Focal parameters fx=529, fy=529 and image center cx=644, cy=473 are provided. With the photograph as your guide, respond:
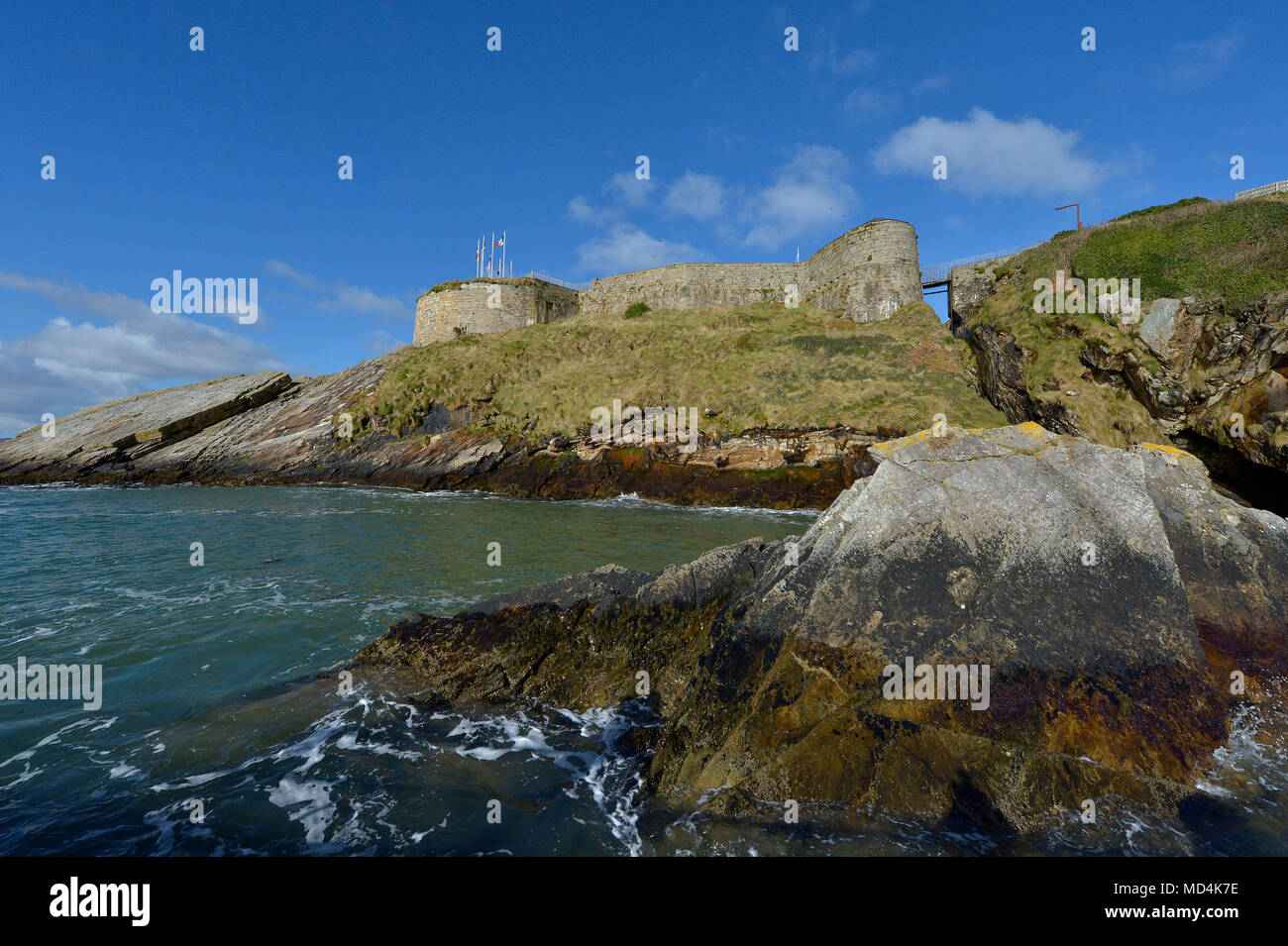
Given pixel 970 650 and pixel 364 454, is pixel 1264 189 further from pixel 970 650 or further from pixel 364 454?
pixel 364 454

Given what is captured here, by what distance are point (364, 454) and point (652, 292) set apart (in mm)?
36378

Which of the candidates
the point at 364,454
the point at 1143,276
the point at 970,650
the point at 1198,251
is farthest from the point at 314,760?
the point at 364,454

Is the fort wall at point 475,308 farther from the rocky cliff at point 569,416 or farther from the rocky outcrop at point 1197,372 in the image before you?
the rocky outcrop at point 1197,372

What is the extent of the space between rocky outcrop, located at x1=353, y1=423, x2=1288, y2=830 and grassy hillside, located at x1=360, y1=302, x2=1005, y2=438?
26574 millimetres

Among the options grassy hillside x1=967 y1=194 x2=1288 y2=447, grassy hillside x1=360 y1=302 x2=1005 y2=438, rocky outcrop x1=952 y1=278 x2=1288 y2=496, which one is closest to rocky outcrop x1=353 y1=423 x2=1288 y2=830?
rocky outcrop x1=952 y1=278 x2=1288 y2=496

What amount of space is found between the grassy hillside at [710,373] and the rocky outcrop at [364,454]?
228cm

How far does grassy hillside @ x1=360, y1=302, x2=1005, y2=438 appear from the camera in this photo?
34.1 m

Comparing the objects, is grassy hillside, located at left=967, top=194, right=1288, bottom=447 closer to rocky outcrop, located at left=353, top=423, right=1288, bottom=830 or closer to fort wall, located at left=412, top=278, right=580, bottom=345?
rocky outcrop, located at left=353, top=423, right=1288, bottom=830

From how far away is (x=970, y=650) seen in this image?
15.9ft

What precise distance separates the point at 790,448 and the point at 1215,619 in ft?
84.6

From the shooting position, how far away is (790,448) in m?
31.1
